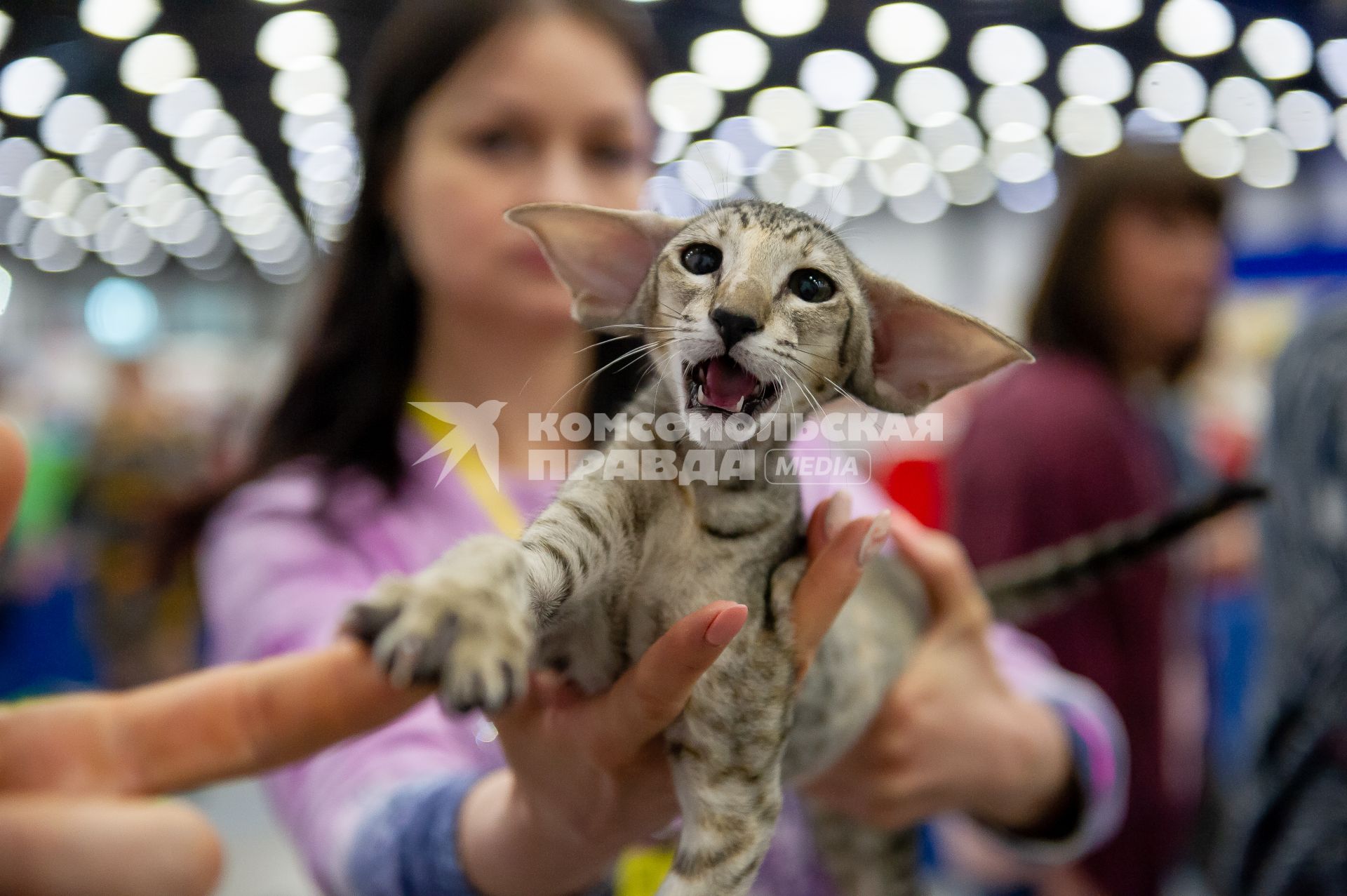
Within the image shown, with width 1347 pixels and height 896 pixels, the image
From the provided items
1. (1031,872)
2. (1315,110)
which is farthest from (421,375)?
(1031,872)

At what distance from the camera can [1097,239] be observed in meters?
1.28

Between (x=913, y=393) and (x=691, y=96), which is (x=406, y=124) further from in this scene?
(x=913, y=393)

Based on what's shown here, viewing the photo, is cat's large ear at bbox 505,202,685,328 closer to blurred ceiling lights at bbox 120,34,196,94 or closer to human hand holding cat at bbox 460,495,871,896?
human hand holding cat at bbox 460,495,871,896

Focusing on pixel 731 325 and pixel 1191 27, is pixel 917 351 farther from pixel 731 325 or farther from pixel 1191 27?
pixel 1191 27

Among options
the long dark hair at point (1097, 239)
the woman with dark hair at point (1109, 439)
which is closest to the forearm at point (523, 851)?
the woman with dark hair at point (1109, 439)

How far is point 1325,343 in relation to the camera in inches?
39.2

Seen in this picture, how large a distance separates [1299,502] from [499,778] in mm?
904

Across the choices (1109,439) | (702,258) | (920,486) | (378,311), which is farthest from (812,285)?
(920,486)

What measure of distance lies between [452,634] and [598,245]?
205 millimetres

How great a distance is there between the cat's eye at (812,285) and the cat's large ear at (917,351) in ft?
0.06

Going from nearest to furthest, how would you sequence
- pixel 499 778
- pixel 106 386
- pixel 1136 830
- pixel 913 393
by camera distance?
pixel 913 393 < pixel 499 778 < pixel 1136 830 < pixel 106 386

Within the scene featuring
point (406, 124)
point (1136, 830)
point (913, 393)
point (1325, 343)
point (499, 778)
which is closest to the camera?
point (913, 393)

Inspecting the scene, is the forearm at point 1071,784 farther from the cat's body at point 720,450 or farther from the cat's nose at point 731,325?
the cat's nose at point 731,325

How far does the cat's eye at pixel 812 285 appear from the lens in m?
0.38
